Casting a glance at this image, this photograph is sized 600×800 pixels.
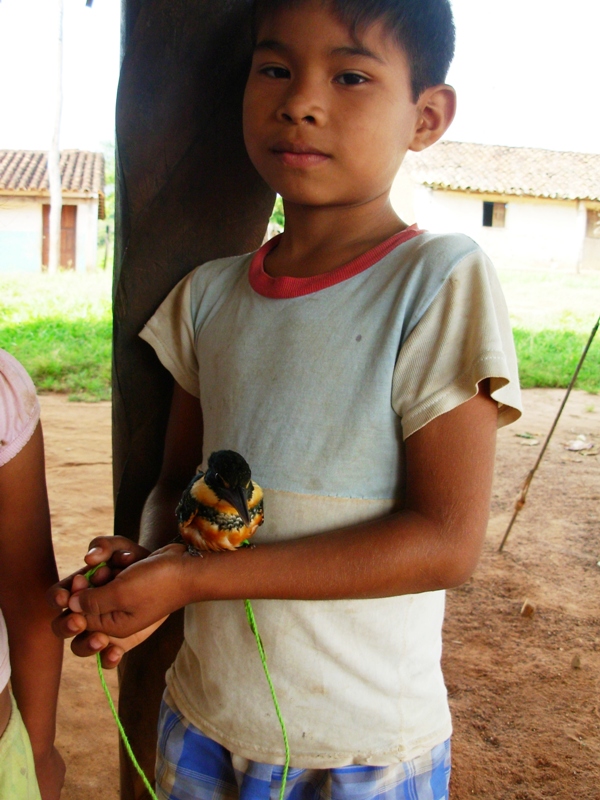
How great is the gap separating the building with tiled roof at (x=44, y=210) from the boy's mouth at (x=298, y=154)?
43.4ft

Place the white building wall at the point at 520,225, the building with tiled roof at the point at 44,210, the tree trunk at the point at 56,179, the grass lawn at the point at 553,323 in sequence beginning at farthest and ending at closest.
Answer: the white building wall at the point at 520,225
the building with tiled roof at the point at 44,210
the tree trunk at the point at 56,179
the grass lawn at the point at 553,323

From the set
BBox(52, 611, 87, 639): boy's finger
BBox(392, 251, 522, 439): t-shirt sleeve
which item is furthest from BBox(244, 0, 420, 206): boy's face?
BBox(52, 611, 87, 639): boy's finger

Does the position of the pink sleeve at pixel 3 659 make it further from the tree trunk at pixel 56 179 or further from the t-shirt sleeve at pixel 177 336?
the tree trunk at pixel 56 179

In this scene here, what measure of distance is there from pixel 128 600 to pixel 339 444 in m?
0.36

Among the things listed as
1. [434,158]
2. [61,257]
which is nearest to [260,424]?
[61,257]

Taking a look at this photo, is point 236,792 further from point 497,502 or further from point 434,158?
point 434,158

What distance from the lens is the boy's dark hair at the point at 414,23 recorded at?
107 centimetres

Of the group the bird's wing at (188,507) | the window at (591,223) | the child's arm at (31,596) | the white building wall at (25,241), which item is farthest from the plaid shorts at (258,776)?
the window at (591,223)

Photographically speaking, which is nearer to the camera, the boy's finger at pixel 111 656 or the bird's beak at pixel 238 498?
the bird's beak at pixel 238 498

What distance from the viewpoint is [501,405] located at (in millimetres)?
1037

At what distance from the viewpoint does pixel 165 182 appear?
1380 mm

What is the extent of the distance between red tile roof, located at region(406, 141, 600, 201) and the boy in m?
17.1

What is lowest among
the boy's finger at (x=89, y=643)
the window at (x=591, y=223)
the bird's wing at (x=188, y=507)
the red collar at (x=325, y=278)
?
the boy's finger at (x=89, y=643)


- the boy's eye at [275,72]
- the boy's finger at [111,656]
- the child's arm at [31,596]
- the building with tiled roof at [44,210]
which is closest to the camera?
the boy's finger at [111,656]
